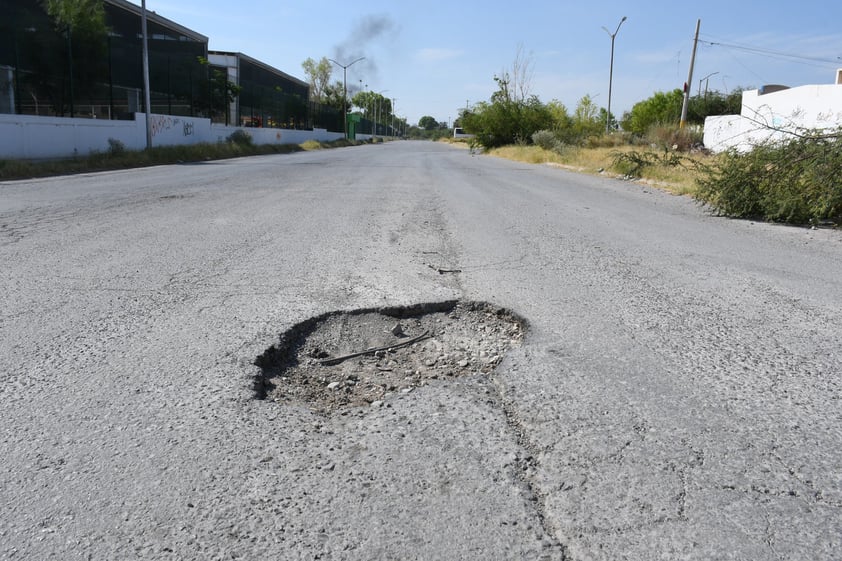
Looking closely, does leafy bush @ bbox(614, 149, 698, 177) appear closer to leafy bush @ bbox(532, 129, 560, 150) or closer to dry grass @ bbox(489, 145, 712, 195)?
dry grass @ bbox(489, 145, 712, 195)

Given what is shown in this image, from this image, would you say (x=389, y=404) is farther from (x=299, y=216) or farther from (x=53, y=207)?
(x=53, y=207)

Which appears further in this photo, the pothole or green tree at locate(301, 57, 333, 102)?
green tree at locate(301, 57, 333, 102)

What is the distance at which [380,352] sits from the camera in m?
3.99

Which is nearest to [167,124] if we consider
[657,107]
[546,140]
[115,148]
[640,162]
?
[115,148]

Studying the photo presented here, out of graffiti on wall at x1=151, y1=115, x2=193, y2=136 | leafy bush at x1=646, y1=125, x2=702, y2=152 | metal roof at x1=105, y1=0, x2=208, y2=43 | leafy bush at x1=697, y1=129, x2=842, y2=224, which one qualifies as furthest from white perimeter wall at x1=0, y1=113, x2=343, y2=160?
leafy bush at x1=646, y1=125, x2=702, y2=152

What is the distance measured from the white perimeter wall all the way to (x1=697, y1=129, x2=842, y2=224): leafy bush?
19260mm

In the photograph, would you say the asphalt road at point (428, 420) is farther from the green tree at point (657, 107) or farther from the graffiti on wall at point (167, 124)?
the green tree at point (657, 107)

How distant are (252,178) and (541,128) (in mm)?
A: 33873

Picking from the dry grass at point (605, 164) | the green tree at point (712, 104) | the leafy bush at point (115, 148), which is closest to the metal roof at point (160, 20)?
the leafy bush at point (115, 148)

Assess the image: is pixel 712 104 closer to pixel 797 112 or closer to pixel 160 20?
pixel 797 112

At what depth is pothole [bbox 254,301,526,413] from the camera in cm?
341

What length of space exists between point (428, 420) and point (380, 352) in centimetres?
104

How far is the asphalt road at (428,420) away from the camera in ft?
7.18

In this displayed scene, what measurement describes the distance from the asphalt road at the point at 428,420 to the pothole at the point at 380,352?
5.1 inches
